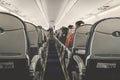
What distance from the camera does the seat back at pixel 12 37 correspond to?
310 cm

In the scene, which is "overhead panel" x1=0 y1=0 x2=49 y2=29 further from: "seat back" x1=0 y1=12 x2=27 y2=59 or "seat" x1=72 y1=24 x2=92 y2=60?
"seat back" x1=0 y1=12 x2=27 y2=59

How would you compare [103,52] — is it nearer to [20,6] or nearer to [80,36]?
[80,36]

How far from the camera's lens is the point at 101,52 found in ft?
10.6

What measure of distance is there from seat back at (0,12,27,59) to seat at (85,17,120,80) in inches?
33.8

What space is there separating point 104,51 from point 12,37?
3.89ft

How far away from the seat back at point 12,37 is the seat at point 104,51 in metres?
0.86

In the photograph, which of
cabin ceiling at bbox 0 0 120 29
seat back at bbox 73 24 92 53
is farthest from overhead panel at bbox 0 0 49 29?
seat back at bbox 73 24 92 53

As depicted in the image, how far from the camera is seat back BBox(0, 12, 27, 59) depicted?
310 cm

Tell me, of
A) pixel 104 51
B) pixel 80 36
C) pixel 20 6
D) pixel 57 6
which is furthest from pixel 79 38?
pixel 57 6

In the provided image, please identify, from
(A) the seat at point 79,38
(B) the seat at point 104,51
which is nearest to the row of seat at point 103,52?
(B) the seat at point 104,51

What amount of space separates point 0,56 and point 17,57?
8.5 inches

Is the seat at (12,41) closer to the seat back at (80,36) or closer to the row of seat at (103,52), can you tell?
the row of seat at (103,52)

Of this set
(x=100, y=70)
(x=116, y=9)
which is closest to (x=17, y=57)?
(x=100, y=70)

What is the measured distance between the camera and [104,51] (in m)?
3.24
